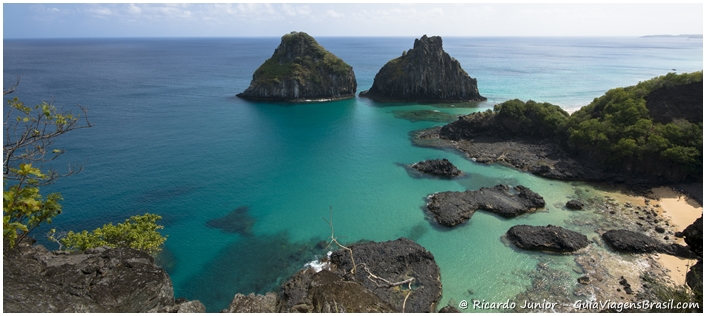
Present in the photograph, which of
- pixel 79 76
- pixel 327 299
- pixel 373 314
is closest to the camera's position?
pixel 373 314

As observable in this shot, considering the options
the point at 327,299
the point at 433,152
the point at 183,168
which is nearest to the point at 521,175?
the point at 433,152

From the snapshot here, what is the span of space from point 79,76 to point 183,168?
11074cm

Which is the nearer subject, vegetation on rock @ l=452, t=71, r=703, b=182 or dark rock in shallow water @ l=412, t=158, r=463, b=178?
vegetation on rock @ l=452, t=71, r=703, b=182

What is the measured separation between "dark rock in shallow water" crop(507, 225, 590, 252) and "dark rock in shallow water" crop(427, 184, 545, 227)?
465 cm

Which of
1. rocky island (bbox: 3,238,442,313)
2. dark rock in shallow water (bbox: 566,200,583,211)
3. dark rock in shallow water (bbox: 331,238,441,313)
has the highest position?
rocky island (bbox: 3,238,442,313)

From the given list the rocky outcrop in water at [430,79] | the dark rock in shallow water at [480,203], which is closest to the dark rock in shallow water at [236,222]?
the dark rock in shallow water at [480,203]

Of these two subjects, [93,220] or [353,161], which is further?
[353,161]

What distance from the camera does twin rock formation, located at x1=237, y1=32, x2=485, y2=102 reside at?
107000 millimetres

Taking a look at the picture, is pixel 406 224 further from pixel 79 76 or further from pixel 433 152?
pixel 79 76

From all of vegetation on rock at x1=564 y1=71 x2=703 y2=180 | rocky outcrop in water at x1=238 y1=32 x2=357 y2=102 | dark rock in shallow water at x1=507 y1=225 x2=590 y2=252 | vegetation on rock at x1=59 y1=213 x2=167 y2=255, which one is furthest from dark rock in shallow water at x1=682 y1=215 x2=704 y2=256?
rocky outcrop in water at x1=238 y1=32 x2=357 y2=102

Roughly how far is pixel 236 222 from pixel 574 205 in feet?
123

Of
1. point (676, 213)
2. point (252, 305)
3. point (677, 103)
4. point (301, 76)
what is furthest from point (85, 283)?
point (301, 76)

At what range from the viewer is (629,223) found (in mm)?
39750

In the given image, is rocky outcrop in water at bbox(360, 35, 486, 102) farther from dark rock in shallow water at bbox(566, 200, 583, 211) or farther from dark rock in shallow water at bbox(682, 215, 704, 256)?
dark rock in shallow water at bbox(682, 215, 704, 256)
